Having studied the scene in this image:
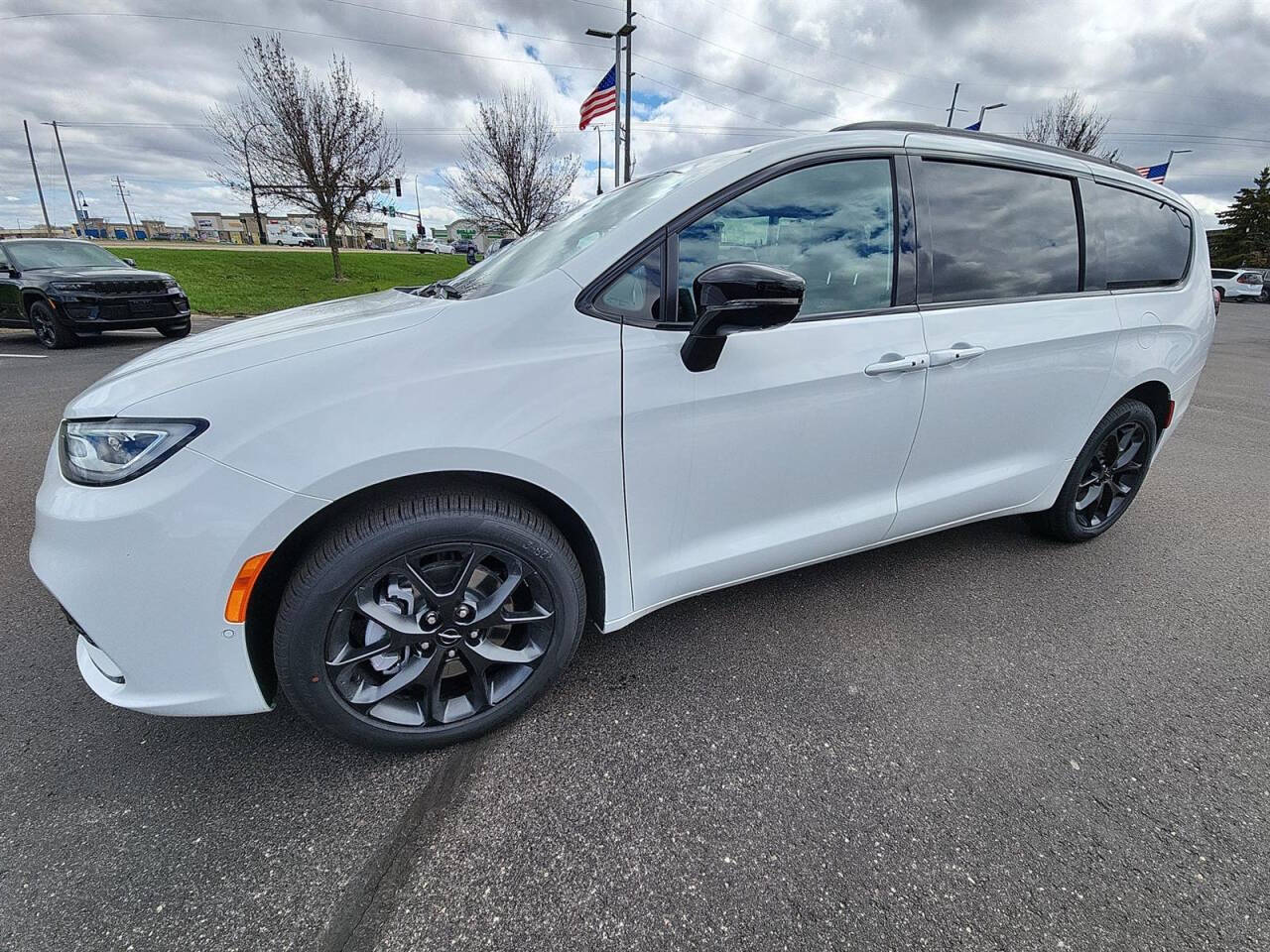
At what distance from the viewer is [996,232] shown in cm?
241

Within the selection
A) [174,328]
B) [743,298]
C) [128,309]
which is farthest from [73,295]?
[743,298]

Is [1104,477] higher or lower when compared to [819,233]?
lower

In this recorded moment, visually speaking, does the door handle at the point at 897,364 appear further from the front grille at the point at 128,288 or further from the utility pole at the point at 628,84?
the utility pole at the point at 628,84

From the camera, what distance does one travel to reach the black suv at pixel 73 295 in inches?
334

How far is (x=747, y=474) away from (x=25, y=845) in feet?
6.94

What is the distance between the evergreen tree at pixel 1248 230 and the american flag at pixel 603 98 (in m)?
49.6

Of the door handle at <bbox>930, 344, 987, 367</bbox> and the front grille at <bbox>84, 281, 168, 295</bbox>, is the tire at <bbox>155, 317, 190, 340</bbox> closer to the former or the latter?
the front grille at <bbox>84, 281, 168, 295</bbox>

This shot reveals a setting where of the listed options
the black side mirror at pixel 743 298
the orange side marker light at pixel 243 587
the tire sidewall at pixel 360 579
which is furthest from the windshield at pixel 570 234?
the orange side marker light at pixel 243 587

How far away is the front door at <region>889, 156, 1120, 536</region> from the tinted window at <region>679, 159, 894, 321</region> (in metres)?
0.18

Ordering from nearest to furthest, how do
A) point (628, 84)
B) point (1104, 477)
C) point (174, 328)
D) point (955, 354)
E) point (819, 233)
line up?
1. point (819, 233)
2. point (955, 354)
3. point (1104, 477)
4. point (174, 328)
5. point (628, 84)

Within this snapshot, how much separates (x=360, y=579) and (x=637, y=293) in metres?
1.08

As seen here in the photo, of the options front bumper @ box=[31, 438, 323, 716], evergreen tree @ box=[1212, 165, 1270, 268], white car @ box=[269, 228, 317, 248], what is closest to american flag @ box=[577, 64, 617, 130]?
front bumper @ box=[31, 438, 323, 716]

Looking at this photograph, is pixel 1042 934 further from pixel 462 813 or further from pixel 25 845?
pixel 25 845

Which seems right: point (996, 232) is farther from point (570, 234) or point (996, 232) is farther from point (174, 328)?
point (174, 328)
